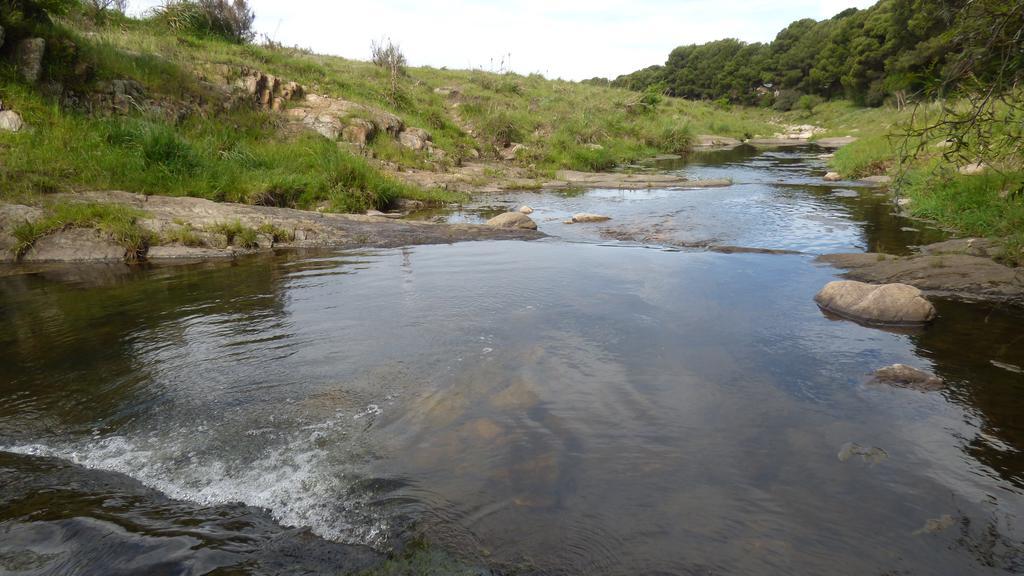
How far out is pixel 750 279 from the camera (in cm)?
672

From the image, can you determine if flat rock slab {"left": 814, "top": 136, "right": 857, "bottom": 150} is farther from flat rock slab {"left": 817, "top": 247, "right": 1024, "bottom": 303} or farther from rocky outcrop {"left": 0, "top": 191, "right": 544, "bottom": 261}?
rocky outcrop {"left": 0, "top": 191, "right": 544, "bottom": 261}

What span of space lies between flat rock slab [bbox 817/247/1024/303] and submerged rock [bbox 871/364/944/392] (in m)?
2.44

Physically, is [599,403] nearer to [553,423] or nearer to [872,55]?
[553,423]

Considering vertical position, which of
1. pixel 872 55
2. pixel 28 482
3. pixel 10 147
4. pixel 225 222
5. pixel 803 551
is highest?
pixel 872 55

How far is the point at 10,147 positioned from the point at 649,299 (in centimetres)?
972

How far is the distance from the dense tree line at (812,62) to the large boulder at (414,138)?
19524 millimetres

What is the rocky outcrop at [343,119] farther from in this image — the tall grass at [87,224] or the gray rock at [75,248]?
the gray rock at [75,248]

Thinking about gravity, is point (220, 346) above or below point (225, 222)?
below

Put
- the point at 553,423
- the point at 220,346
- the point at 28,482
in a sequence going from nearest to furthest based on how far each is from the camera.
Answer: the point at 28,482
the point at 553,423
the point at 220,346

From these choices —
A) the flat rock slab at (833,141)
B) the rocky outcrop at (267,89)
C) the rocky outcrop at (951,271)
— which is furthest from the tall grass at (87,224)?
the flat rock slab at (833,141)

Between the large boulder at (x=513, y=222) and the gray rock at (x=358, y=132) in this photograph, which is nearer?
the large boulder at (x=513, y=222)

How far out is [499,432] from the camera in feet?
11.1

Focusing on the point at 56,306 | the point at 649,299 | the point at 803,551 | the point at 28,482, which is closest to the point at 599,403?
the point at 803,551

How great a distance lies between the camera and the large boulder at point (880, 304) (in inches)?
203
